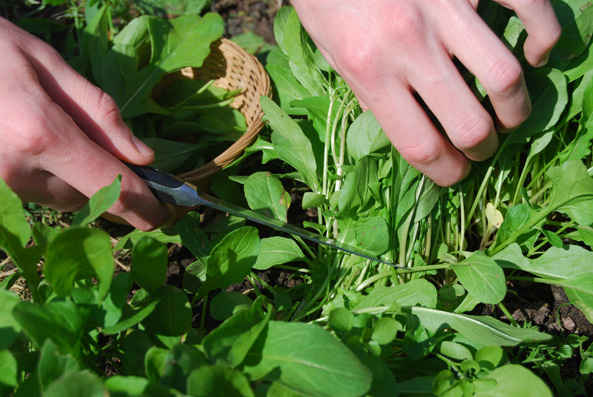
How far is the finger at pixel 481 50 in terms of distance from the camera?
0.84m

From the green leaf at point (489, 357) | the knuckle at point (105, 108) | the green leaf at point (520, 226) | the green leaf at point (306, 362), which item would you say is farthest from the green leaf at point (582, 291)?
the knuckle at point (105, 108)

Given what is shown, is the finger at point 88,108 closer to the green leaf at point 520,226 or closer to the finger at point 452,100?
the finger at point 452,100

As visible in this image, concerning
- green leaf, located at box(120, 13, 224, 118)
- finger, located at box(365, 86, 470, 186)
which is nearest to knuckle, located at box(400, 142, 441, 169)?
finger, located at box(365, 86, 470, 186)

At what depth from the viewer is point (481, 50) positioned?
33.3 inches

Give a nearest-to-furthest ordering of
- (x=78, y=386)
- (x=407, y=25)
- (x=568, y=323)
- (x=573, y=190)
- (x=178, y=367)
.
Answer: (x=78, y=386), (x=178, y=367), (x=407, y=25), (x=573, y=190), (x=568, y=323)

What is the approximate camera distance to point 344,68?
95cm

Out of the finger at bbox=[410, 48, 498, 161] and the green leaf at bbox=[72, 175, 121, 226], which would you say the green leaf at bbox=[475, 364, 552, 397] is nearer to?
the finger at bbox=[410, 48, 498, 161]

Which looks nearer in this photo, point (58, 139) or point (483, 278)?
point (58, 139)

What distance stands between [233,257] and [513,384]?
489 millimetres

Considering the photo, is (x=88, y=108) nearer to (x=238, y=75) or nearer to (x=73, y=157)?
(x=73, y=157)

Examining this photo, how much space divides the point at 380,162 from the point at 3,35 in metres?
0.77

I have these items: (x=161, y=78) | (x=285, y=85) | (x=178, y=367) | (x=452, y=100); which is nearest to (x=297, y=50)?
(x=285, y=85)

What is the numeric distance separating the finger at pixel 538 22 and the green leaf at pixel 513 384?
0.53 m

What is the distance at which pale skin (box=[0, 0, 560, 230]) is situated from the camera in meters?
0.86
